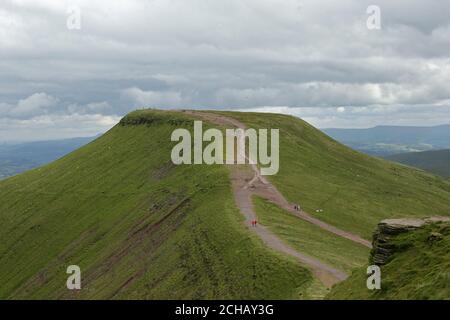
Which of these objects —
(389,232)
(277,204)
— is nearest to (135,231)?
(277,204)

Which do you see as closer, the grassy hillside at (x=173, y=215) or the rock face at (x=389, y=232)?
the rock face at (x=389, y=232)

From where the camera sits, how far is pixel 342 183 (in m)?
132

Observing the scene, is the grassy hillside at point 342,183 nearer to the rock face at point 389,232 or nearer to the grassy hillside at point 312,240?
the grassy hillside at point 312,240

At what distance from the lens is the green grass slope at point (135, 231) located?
2532 inches

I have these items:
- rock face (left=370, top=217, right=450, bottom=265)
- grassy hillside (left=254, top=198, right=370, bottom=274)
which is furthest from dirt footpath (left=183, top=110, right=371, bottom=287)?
rock face (left=370, top=217, right=450, bottom=265)

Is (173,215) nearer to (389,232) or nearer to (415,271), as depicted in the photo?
(389,232)

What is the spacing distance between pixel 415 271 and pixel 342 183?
96621 millimetres

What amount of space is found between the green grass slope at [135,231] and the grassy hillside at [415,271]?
12.0 meters

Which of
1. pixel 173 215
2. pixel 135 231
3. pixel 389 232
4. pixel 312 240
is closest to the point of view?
pixel 389 232

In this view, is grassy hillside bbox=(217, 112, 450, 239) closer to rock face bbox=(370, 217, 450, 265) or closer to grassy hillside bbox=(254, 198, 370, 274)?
grassy hillside bbox=(254, 198, 370, 274)

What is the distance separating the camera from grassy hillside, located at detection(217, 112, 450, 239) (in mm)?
104438

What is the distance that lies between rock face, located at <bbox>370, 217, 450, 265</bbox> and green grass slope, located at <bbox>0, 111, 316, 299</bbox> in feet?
35.9

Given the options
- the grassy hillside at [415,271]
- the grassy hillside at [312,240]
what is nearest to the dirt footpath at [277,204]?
the grassy hillside at [312,240]

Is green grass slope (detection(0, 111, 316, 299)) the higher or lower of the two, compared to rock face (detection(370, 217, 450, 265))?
lower
